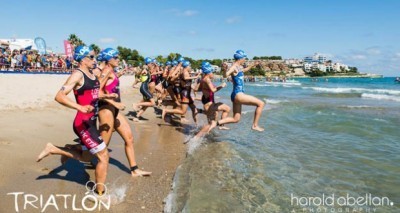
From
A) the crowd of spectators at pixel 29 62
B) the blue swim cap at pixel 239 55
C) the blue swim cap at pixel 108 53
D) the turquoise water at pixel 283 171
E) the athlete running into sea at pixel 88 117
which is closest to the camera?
the athlete running into sea at pixel 88 117

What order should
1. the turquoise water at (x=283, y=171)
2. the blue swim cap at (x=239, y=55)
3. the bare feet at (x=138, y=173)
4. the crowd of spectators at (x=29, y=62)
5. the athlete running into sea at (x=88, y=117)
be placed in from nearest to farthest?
the athlete running into sea at (x=88, y=117) → the turquoise water at (x=283, y=171) → the bare feet at (x=138, y=173) → the blue swim cap at (x=239, y=55) → the crowd of spectators at (x=29, y=62)

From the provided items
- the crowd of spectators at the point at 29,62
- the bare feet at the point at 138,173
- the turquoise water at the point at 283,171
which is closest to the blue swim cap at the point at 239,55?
the turquoise water at the point at 283,171

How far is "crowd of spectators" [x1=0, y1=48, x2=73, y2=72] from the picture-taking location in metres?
23.1

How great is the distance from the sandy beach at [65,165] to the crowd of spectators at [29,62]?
14704 millimetres

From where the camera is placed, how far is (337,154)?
26.3 feet

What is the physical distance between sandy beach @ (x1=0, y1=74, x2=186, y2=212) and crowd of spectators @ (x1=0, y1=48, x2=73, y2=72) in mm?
14704

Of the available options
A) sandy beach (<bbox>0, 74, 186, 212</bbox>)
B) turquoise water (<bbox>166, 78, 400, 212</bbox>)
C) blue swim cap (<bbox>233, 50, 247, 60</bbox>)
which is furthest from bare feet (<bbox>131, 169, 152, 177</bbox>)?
blue swim cap (<bbox>233, 50, 247, 60</bbox>)

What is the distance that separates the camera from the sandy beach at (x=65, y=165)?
15.1 ft

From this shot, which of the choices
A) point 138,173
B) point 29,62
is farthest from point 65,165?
point 29,62

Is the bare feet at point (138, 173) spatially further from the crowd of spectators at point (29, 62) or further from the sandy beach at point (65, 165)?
the crowd of spectators at point (29, 62)

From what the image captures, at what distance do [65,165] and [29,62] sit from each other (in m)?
22.4

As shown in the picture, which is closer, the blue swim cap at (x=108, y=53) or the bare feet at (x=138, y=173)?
the blue swim cap at (x=108, y=53)

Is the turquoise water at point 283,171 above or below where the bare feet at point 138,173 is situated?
below

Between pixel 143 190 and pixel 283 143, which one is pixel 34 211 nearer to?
pixel 143 190
